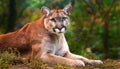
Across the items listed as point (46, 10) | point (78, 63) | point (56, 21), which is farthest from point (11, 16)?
point (78, 63)

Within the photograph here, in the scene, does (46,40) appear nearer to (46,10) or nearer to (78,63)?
(46,10)

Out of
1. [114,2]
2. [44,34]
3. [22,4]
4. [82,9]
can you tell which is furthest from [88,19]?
[44,34]

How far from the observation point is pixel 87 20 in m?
20.3

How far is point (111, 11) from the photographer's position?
18.8 metres

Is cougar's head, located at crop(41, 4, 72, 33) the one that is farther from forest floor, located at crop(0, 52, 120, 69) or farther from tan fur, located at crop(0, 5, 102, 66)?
forest floor, located at crop(0, 52, 120, 69)

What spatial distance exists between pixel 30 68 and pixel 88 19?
38.5 ft

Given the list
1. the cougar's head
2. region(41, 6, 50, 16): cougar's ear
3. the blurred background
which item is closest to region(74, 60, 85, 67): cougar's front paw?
the cougar's head

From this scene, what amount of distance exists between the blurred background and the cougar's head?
581cm

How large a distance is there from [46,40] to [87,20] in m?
10.7

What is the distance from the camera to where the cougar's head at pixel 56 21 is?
30.8ft

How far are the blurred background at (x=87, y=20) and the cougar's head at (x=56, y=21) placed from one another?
5815 mm

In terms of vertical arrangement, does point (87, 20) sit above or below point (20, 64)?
above

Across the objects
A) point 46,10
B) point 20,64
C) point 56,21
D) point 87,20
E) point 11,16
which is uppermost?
point 87,20

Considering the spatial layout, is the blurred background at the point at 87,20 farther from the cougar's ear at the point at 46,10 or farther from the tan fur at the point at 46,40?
the cougar's ear at the point at 46,10
